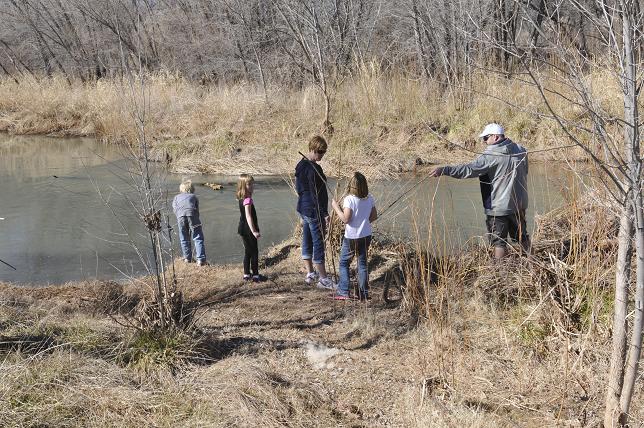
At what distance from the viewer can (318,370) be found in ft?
15.4

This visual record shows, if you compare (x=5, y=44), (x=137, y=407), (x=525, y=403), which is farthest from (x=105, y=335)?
(x=5, y=44)

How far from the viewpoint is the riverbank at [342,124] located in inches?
563

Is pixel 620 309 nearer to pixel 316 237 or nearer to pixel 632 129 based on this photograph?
pixel 632 129

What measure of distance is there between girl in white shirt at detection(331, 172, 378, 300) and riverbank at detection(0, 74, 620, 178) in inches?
265

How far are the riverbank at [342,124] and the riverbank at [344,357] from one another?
23.4ft

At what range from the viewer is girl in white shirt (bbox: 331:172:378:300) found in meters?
5.67

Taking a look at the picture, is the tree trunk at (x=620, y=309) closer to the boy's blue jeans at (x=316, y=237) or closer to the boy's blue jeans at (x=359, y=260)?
the boy's blue jeans at (x=359, y=260)

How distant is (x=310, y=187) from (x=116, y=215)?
3611 millimetres

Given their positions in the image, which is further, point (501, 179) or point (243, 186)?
point (243, 186)

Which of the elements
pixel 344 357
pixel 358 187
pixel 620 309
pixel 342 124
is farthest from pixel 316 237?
pixel 342 124

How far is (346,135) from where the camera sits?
1483cm

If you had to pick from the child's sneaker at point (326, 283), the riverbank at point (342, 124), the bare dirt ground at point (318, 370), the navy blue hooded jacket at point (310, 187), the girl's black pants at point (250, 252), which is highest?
the riverbank at point (342, 124)

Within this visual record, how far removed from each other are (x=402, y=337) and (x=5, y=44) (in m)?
25.6

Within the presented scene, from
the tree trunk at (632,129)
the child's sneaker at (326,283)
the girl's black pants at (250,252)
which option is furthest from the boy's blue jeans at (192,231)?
the tree trunk at (632,129)
